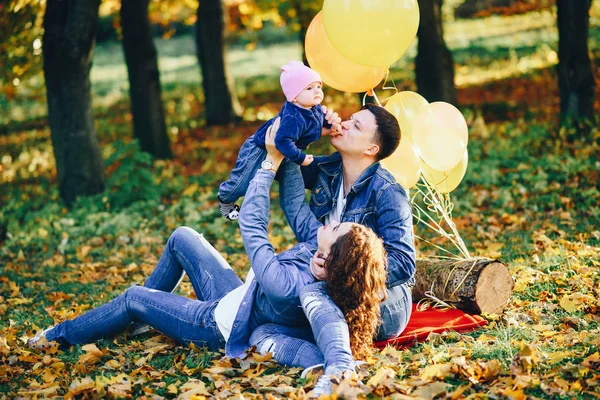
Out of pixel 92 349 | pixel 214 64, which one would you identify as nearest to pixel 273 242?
pixel 92 349

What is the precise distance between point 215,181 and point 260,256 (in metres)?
6.28

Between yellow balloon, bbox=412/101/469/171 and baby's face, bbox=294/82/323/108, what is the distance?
99cm

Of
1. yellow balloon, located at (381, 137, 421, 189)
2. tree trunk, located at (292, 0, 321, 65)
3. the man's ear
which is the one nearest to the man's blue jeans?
yellow balloon, located at (381, 137, 421, 189)

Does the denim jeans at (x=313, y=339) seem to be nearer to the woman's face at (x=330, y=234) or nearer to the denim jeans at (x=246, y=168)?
the woman's face at (x=330, y=234)

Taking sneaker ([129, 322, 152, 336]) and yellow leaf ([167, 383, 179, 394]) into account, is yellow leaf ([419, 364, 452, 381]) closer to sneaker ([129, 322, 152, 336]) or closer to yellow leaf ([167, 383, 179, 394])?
yellow leaf ([167, 383, 179, 394])

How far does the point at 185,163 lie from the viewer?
11359 mm

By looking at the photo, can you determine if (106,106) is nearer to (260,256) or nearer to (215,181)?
(215,181)

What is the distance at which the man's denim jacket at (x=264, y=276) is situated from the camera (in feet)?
12.7

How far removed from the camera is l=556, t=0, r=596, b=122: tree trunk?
A: 9930 mm

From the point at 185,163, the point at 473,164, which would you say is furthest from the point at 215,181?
the point at 473,164

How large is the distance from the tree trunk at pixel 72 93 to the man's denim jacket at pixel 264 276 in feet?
17.8

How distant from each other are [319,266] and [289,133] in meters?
0.79

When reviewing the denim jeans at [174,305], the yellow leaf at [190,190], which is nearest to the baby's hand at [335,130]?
the denim jeans at [174,305]

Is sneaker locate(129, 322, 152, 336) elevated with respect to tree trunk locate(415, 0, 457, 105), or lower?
lower
